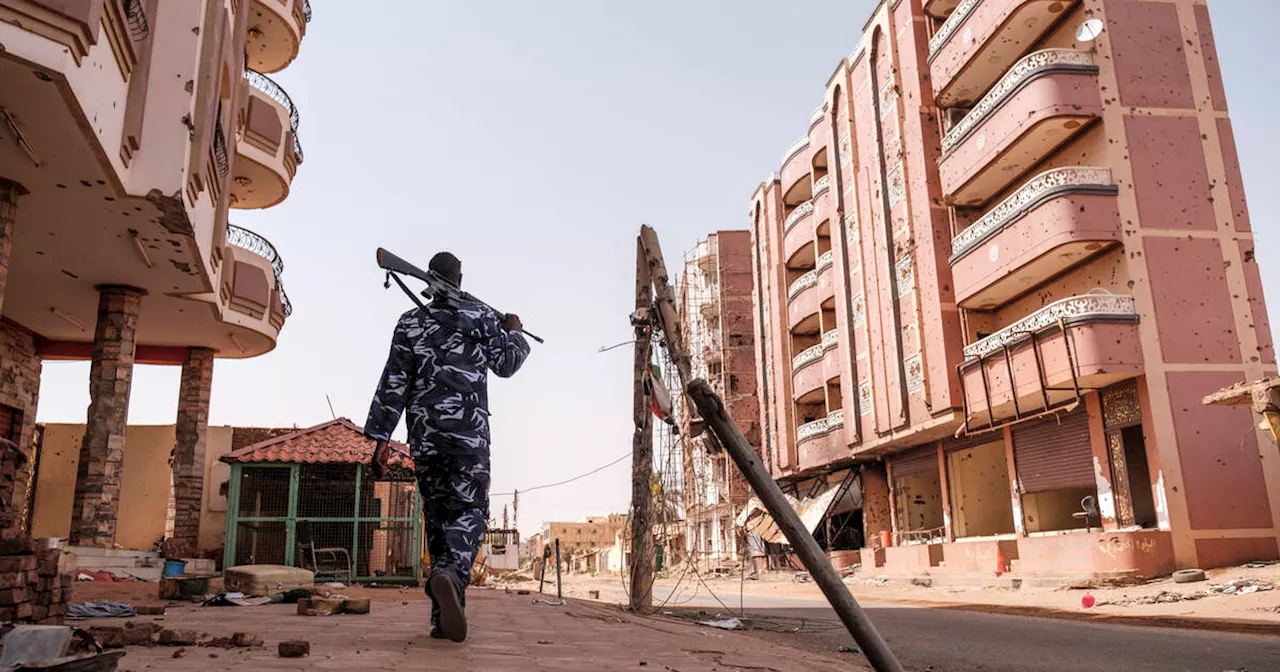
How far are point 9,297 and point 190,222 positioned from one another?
6.67 m

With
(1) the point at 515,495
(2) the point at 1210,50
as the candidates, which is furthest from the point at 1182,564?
(1) the point at 515,495

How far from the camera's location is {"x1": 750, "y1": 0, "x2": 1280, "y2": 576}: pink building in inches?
701

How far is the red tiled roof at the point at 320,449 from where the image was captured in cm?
1667

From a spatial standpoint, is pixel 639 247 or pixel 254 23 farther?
pixel 254 23

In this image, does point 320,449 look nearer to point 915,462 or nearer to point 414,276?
point 414,276

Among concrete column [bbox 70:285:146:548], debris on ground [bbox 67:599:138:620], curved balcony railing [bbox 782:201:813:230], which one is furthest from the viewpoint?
curved balcony railing [bbox 782:201:813:230]

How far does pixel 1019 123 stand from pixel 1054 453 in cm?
753

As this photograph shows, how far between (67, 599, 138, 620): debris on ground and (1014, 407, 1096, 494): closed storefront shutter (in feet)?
60.3

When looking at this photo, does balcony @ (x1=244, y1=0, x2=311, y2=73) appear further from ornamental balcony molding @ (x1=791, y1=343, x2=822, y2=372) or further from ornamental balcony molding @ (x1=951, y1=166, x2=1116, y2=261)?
ornamental balcony molding @ (x1=791, y1=343, x2=822, y2=372)

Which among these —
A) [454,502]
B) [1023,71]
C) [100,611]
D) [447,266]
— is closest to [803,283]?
[1023,71]

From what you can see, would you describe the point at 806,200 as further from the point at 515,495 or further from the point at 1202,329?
the point at 515,495

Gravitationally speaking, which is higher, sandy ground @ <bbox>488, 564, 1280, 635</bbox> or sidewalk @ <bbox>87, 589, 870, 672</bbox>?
sidewalk @ <bbox>87, 589, 870, 672</bbox>

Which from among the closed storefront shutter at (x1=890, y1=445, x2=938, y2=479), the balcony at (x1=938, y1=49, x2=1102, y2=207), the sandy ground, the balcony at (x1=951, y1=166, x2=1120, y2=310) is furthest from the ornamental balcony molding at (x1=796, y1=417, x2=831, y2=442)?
the sandy ground

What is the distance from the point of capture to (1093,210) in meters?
18.6
